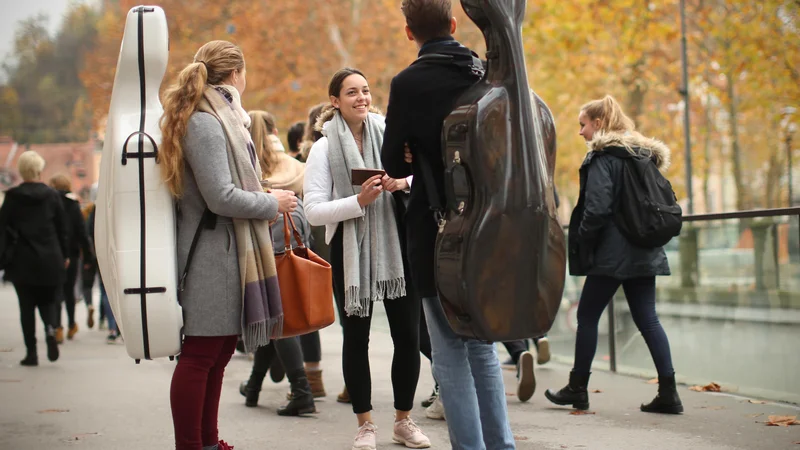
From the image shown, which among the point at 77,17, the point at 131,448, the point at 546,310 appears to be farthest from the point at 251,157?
the point at 77,17

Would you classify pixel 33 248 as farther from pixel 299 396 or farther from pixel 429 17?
pixel 429 17

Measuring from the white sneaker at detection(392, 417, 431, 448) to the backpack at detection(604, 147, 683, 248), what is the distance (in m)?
2.07

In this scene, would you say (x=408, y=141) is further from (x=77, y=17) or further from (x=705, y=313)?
(x=77, y=17)

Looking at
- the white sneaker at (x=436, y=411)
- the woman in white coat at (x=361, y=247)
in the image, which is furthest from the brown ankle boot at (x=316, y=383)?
the woman in white coat at (x=361, y=247)

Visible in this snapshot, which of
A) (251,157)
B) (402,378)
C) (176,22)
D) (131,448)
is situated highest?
(176,22)

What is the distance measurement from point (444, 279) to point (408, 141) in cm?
65

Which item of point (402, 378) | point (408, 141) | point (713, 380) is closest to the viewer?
point (408, 141)

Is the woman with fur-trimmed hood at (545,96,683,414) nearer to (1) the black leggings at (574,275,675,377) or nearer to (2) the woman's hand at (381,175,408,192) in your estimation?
(1) the black leggings at (574,275,675,377)

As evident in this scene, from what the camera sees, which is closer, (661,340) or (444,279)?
(444,279)

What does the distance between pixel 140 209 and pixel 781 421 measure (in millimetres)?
4183

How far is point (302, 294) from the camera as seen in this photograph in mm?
5031

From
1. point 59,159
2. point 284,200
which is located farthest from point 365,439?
point 59,159

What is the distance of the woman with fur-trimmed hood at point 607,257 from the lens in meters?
7.06

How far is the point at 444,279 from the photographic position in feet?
13.5
